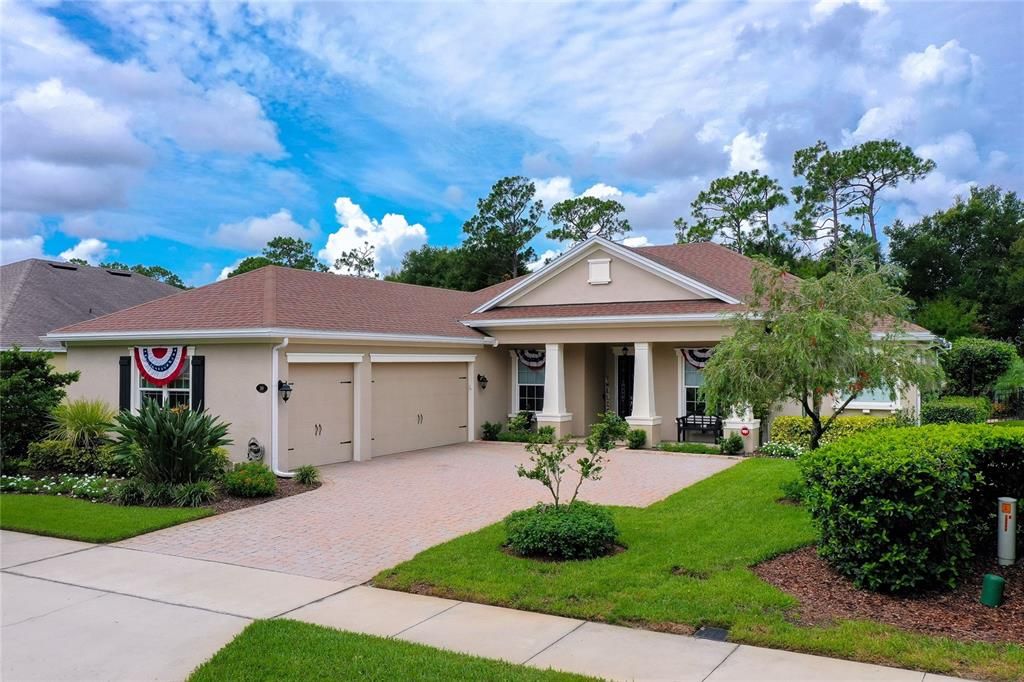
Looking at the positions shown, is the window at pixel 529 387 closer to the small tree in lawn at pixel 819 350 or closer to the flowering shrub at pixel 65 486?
the small tree in lawn at pixel 819 350

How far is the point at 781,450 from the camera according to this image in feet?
52.6

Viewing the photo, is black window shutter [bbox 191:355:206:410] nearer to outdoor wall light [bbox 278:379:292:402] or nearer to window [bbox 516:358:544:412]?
outdoor wall light [bbox 278:379:292:402]

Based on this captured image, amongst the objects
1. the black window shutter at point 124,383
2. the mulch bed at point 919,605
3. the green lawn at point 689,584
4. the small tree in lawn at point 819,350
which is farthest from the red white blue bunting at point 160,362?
the mulch bed at point 919,605

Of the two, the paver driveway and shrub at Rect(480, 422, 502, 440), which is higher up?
shrub at Rect(480, 422, 502, 440)

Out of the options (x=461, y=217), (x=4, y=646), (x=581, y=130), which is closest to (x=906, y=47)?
(x=581, y=130)

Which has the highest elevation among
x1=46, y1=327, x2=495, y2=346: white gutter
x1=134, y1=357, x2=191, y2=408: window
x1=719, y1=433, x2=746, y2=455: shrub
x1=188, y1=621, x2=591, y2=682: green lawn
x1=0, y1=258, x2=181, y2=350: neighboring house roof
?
Answer: x1=0, y1=258, x2=181, y2=350: neighboring house roof

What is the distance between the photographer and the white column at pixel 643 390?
18.4 m

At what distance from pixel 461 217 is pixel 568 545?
42.8 m

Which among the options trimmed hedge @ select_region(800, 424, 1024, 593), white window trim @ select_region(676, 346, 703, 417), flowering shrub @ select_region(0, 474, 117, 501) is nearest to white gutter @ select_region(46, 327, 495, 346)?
flowering shrub @ select_region(0, 474, 117, 501)

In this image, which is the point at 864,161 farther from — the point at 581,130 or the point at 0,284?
the point at 0,284

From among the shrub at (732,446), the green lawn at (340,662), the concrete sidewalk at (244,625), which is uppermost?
the shrub at (732,446)

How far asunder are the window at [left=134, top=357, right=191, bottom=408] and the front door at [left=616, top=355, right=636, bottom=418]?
38.3 ft

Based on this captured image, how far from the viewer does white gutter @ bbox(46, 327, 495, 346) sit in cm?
1398

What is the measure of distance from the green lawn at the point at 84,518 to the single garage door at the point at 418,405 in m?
6.43
